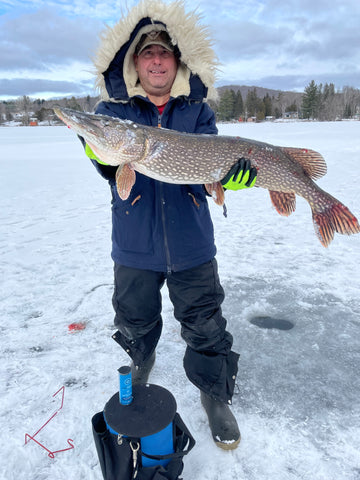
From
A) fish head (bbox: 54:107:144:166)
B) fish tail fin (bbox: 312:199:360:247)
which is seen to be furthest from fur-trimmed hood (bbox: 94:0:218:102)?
fish tail fin (bbox: 312:199:360:247)

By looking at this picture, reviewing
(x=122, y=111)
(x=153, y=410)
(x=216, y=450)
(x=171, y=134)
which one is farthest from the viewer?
(x=122, y=111)

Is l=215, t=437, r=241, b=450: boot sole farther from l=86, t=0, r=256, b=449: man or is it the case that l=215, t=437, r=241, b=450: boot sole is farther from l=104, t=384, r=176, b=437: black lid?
l=104, t=384, r=176, b=437: black lid

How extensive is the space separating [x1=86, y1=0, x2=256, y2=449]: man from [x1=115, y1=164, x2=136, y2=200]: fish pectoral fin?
0.39 feet

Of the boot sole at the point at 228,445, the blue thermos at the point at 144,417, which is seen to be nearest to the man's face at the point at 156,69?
the blue thermos at the point at 144,417

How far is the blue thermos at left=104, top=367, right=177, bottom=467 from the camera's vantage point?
1.64 m

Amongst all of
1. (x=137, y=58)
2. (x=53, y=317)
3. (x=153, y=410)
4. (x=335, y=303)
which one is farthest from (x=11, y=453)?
(x=335, y=303)

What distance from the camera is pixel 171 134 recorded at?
7.18ft

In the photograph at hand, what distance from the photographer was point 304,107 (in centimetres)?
7338

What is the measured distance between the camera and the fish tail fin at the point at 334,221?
7.64ft

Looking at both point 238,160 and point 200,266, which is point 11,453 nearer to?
point 200,266

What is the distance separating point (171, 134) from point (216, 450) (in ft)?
5.93

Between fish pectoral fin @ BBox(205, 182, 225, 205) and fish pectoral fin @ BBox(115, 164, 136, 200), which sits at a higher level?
fish pectoral fin @ BBox(115, 164, 136, 200)

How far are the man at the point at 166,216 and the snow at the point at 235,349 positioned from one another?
258mm

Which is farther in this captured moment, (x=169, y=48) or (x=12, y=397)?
(x=169, y=48)
